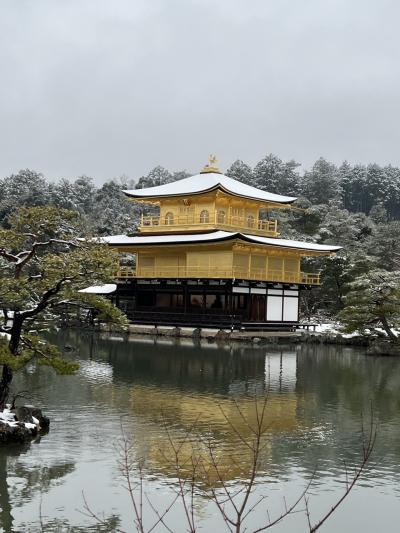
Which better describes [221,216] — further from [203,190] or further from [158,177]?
[158,177]

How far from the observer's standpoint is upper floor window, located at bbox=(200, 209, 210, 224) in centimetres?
4025

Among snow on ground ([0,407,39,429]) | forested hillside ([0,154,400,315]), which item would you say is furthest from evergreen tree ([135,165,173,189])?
snow on ground ([0,407,39,429])

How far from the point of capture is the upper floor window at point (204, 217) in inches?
1585

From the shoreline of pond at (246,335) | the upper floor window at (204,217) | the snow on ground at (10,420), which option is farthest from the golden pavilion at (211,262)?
the snow on ground at (10,420)


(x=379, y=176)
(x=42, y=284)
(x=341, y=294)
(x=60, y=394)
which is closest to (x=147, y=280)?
(x=341, y=294)

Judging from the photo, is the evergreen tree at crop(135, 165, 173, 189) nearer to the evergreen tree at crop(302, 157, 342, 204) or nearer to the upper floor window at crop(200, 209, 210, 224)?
the evergreen tree at crop(302, 157, 342, 204)

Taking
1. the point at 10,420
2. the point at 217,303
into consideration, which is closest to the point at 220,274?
the point at 217,303

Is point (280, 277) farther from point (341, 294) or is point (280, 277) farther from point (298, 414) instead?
point (298, 414)

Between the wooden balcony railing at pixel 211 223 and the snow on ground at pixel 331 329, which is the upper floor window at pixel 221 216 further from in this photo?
the snow on ground at pixel 331 329

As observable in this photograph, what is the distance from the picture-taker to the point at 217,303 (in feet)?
123

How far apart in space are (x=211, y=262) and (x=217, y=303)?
2.34 metres

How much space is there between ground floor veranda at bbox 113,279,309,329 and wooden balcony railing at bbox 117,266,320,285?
360 millimetres

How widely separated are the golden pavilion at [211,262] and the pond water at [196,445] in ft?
42.9

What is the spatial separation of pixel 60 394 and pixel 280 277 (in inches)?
914
